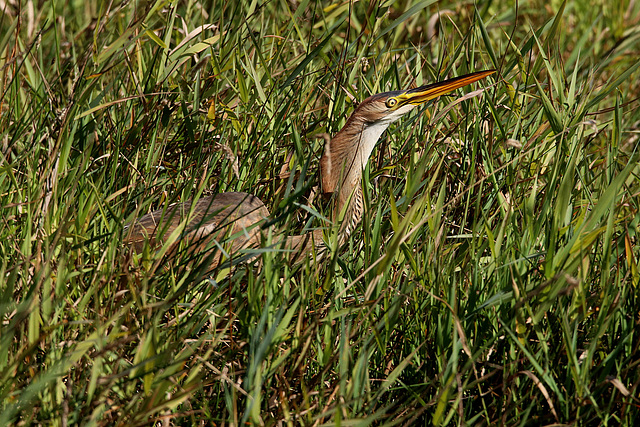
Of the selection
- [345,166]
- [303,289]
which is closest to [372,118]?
[345,166]

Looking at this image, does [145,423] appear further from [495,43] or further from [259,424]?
[495,43]

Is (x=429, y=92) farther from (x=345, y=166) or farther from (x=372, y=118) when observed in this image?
(x=345, y=166)

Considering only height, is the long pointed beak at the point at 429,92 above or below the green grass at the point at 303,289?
above

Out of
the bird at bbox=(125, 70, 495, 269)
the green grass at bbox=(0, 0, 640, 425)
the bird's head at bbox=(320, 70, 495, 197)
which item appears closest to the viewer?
the green grass at bbox=(0, 0, 640, 425)

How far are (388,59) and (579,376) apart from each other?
7.58 feet

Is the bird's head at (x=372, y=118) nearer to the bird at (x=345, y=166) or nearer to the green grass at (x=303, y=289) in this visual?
the bird at (x=345, y=166)

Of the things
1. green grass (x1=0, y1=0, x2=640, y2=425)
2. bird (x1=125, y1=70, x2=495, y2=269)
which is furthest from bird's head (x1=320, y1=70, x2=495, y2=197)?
green grass (x1=0, y1=0, x2=640, y2=425)

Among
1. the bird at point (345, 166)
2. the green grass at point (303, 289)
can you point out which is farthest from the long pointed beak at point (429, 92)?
the green grass at point (303, 289)

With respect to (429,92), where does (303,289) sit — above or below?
below

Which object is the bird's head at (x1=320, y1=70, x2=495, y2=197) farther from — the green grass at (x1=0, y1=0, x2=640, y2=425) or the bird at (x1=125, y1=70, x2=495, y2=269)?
the green grass at (x1=0, y1=0, x2=640, y2=425)

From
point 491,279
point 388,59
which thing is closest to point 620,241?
point 491,279

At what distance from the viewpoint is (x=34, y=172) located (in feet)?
8.64

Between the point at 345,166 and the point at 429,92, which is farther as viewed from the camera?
the point at 429,92

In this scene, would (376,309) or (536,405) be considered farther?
(376,309)
